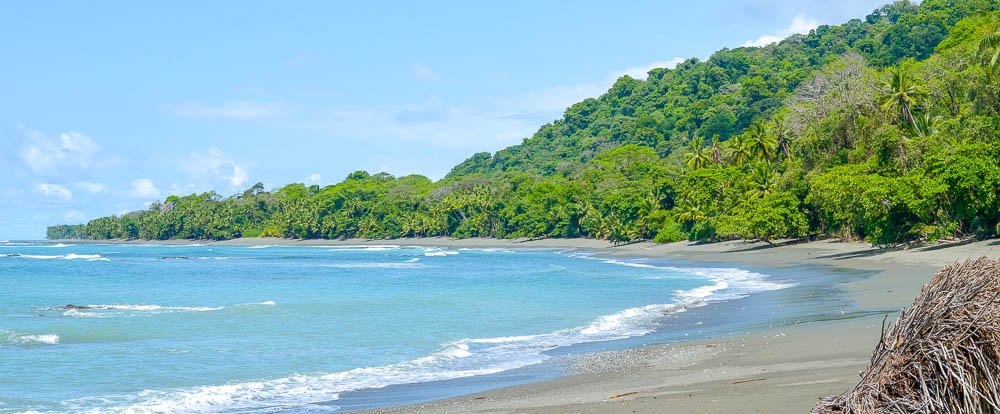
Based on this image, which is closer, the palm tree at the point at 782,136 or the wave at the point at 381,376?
the wave at the point at 381,376

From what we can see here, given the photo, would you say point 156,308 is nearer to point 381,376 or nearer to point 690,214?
point 381,376

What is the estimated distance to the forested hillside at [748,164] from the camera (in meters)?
41.0

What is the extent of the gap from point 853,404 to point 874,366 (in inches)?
15.8

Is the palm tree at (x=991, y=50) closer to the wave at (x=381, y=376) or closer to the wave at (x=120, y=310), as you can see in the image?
the wave at (x=381, y=376)

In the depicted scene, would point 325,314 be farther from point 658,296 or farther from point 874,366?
point 874,366

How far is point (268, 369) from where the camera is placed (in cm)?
1597

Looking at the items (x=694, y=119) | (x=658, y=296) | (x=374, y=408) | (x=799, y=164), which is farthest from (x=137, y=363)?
(x=694, y=119)

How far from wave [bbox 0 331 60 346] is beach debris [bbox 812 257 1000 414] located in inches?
761

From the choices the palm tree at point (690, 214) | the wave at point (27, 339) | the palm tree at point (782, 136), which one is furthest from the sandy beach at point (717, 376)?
the palm tree at point (690, 214)

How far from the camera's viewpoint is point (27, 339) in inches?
808

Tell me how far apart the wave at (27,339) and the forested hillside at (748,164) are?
3307 cm

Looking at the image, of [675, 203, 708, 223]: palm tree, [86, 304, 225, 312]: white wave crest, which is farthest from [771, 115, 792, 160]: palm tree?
[86, 304, 225, 312]: white wave crest

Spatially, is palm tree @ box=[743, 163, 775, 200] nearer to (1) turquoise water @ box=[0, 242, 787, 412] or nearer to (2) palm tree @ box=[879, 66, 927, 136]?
(2) palm tree @ box=[879, 66, 927, 136]

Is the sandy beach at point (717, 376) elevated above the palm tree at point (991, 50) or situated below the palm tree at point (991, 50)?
below
